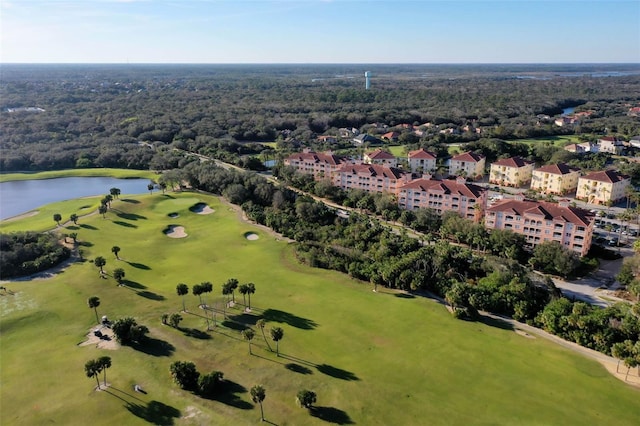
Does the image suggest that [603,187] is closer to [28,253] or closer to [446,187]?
[446,187]

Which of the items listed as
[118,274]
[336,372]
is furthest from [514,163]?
[118,274]

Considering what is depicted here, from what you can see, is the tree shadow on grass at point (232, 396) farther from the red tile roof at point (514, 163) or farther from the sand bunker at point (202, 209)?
the red tile roof at point (514, 163)

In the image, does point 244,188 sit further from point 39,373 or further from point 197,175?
point 39,373

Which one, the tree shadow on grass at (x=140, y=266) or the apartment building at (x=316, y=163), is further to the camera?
the apartment building at (x=316, y=163)

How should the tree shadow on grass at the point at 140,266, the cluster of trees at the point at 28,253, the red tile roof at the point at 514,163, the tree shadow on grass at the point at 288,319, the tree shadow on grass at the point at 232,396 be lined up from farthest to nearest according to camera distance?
the red tile roof at the point at 514,163, the tree shadow on grass at the point at 140,266, the cluster of trees at the point at 28,253, the tree shadow on grass at the point at 288,319, the tree shadow on grass at the point at 232,396

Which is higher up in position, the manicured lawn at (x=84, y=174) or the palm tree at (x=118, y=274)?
the manicured lawn at (x=84, y=174)

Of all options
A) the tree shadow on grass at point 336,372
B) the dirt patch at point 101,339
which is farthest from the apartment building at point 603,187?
the dirt patch at point 101,339

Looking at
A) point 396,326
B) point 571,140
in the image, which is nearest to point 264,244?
point 396,326
